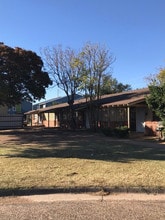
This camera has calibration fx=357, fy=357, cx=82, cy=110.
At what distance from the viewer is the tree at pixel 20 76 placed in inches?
1077

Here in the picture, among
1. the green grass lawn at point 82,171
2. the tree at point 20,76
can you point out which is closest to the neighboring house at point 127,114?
the tree at point 20,76

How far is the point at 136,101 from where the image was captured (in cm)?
2706

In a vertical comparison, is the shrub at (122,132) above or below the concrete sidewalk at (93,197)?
above

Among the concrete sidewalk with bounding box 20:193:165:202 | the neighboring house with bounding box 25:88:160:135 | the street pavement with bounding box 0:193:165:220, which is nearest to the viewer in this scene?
the street pavement with bounding box 0:193:165:220

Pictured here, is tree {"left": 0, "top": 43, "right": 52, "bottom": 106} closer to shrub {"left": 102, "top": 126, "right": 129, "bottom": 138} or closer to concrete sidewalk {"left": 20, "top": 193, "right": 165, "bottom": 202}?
shrub {"left": 102, "top": 126, "right": 129, "bottom": 138}

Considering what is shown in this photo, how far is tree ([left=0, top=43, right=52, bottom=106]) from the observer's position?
2734 centimetres

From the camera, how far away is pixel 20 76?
28125 millimetres

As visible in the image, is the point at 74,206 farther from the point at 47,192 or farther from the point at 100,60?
the point at 100,60

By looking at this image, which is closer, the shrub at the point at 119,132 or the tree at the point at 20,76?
the shrub at the point at 119,132

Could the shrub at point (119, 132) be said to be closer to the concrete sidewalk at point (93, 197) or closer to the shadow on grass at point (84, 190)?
the shadow on grass at point (84, 190)

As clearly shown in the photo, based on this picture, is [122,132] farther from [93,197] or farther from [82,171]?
[93,197]

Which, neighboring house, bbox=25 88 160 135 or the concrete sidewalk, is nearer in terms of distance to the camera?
the concrete sidewalk

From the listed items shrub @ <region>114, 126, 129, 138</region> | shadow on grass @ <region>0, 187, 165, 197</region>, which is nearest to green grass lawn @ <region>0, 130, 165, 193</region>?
shadow on grass @ <region>0, 187, 165, 197</region>

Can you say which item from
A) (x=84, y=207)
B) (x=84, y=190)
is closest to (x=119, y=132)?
(x=84, y=190)
